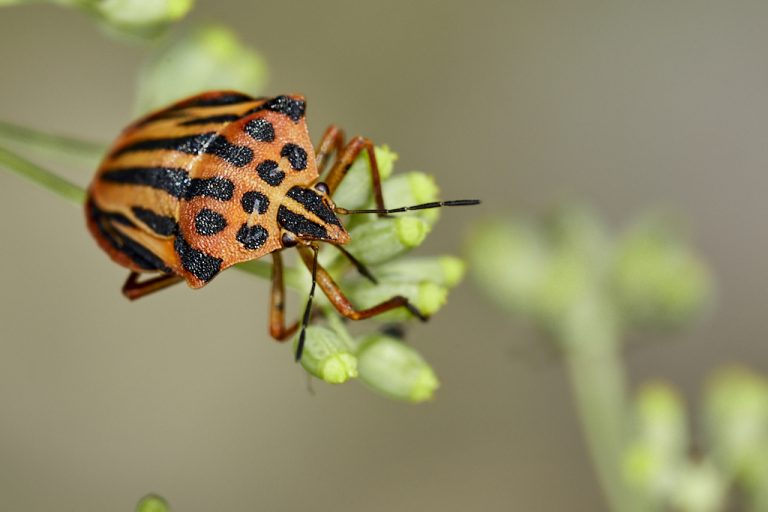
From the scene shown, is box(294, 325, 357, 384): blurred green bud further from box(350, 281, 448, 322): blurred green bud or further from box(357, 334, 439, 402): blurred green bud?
box(350, 281, 448, 322): blurred green bud

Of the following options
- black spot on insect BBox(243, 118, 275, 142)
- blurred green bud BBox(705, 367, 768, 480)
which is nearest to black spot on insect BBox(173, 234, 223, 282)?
black spot on insect BBox(243, 118, 275, 142)

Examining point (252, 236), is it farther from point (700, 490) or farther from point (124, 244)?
point (700, 490)

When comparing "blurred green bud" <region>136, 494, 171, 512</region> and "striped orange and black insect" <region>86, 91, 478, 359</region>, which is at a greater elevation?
"striped orange and black insect" <region>86, 91, 478, 359</region>

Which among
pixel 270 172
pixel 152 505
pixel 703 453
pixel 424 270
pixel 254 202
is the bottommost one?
pixel 152 505

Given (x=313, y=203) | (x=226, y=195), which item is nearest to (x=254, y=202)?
(x=226, y=195)

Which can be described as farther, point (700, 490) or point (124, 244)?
point (700, 490)

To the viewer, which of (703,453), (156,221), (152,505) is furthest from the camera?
(703,453)

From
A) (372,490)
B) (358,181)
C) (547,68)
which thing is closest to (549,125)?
(547,68)
